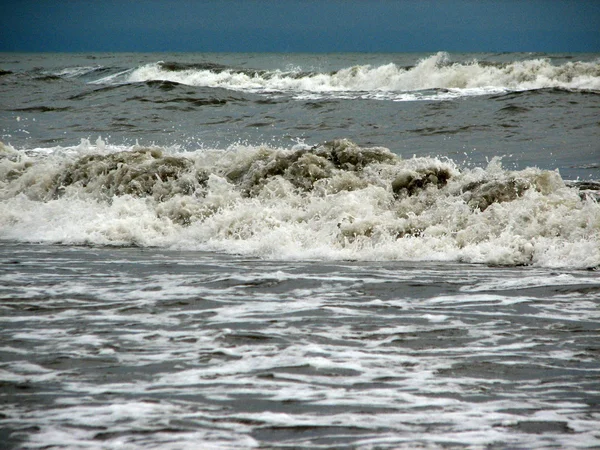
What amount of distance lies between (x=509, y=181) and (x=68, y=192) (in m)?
6.14

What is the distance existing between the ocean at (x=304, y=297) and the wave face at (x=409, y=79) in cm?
1295

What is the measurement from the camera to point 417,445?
3559mm

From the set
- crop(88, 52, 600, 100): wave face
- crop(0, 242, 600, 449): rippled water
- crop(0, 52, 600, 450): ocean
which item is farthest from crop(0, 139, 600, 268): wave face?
crop(88, 52, 600, 100): wave face

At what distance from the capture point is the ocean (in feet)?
12.6

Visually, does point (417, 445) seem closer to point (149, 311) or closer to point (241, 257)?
point (149, 311)

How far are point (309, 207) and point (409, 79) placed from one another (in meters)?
25.2

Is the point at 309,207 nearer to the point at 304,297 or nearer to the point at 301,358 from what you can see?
the point at 304,297

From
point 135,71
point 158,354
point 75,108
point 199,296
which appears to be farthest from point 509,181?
point 135,71

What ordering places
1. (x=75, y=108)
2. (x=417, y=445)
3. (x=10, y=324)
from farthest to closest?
1. (x=75, y=108)
2. (x=10, y=324)
3. (x=417, y=445)

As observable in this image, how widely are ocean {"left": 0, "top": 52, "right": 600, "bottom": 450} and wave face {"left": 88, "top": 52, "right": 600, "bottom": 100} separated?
13.0m

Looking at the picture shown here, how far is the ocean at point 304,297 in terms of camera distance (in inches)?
152

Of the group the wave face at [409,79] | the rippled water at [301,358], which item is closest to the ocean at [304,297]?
the rippled water at [301,358]

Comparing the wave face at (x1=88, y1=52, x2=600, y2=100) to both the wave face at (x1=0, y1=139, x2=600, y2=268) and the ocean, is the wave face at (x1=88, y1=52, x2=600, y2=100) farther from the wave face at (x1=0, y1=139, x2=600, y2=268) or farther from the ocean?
the wave face at (x1=0, y1=139, x2=600, y2=268)

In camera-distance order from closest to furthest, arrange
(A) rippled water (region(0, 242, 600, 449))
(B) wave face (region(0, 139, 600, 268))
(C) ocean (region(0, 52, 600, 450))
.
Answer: (A) rippled water (region(0, 242, 600, 449)), (C) ocean (region(0, 52, 600, 450)), (B) wave face (region(0, 139, 600, 268))
